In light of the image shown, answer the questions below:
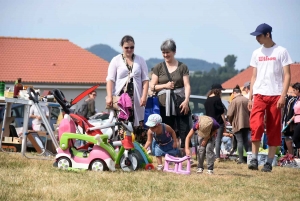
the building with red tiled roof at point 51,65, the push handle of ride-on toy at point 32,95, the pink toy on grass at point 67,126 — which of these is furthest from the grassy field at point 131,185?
the building with red tiled roof at point 51,65

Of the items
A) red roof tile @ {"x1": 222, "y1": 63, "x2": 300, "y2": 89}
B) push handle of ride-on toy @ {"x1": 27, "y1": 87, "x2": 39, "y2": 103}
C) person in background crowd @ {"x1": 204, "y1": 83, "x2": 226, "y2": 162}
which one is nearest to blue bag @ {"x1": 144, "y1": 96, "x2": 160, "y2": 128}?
push handle of ride-on toy @ {"x1": 27, "y1": 87, "x2": 39, "y2": 103}

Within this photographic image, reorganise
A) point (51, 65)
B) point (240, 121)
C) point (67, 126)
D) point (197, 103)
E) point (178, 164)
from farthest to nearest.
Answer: point (51, 65) < point (197, 103) < point (240, 121) < point (178, 164) < point (67, 126)

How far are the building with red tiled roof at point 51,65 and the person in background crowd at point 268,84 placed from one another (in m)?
44.9

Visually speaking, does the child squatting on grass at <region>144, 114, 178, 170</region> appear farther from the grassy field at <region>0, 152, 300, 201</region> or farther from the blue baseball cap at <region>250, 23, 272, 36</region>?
the blue baseball cap at <region>250, 23, 272, 36</region>

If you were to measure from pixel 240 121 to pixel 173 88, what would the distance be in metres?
3.69

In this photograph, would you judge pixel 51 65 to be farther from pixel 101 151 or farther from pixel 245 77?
pixel 101 151

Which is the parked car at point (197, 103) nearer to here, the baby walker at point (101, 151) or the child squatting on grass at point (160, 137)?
the child squatting on grass at point (160, 137)

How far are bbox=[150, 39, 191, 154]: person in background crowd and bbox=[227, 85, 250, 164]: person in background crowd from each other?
3385 millimetres

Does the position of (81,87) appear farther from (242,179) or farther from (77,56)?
(242,179)

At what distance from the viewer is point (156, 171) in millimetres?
9641

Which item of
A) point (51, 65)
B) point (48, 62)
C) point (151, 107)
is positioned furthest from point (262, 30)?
point (48, 62)

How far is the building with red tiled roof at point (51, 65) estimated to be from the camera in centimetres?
5653

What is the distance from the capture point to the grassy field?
23.4 feet

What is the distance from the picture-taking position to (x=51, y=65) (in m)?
59.8
